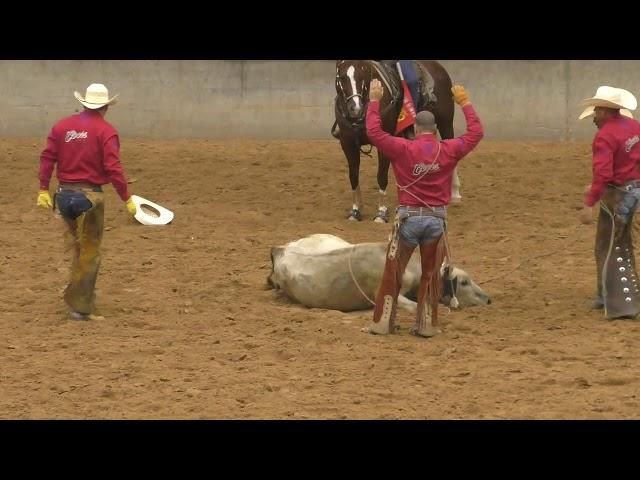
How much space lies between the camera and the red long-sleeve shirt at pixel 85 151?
10.4 meters

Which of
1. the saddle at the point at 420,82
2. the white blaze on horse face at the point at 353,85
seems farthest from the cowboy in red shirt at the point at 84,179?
the saddle at the point at 420,82

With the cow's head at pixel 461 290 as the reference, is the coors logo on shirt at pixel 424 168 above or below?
above

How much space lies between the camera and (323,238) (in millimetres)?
11406

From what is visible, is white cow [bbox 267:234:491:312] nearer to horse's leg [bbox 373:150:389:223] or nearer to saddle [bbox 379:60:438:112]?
horse's leg [bbox 373:150:389:223]

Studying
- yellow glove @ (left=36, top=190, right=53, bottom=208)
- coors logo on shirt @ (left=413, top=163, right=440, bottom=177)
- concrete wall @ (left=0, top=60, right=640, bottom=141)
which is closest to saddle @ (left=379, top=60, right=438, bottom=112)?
concrete wall @ (left=0, top=60, right=640, bottom=141)

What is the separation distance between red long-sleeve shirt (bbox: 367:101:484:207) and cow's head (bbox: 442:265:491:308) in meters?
1.03

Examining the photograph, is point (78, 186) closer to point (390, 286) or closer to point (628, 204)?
point (390, 286)

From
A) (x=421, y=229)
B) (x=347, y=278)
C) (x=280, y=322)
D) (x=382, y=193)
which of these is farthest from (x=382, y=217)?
(x=421, y=229)

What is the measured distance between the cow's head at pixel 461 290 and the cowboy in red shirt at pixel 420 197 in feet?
2.38

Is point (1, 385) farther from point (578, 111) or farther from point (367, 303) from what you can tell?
point (578, 111)

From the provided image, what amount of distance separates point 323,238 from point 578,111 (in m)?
8.65

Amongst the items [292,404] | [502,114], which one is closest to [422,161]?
[292,404]

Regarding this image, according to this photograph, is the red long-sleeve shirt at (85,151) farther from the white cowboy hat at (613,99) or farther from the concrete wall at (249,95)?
the concrete wall at (249,95)

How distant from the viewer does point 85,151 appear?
1042 centimetres
